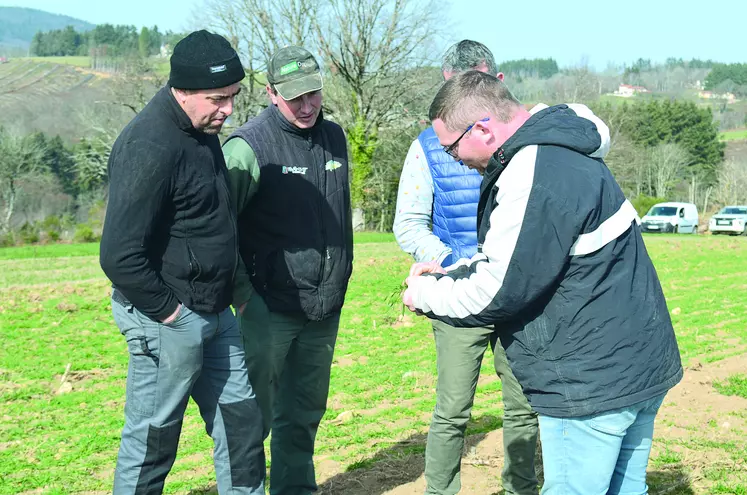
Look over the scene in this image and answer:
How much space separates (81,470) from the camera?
557 centimetres

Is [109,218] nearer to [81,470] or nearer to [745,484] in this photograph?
[81,470]

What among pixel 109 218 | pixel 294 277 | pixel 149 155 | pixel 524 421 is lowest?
pixel 524 421

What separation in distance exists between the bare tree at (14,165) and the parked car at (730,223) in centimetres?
4051

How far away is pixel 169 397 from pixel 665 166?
68.3 meters

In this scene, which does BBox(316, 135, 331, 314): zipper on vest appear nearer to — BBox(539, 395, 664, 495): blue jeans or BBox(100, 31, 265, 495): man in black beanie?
BBox(100, 31, 265, 495): man in black beanie

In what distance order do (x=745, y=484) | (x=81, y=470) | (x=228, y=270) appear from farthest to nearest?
(x=81, y=470), (x=745, y=484), (x=228, y=270)

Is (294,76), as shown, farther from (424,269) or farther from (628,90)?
(628,90)

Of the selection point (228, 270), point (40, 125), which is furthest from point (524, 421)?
point (40, 125)

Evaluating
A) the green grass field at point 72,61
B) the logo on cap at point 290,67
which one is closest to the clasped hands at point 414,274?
the logo on cap at point 290,67

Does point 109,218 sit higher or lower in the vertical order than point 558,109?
lower

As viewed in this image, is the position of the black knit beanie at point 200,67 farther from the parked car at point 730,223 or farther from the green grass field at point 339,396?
the parked car at point 730,223

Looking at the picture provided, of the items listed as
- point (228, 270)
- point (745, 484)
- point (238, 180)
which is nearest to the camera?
point (228, 270)

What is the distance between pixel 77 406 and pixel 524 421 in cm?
458

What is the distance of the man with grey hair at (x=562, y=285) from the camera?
2746 millimetres
